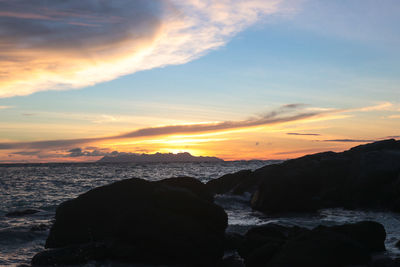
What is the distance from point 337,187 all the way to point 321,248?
682 inches

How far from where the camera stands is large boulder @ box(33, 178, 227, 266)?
10516 mm

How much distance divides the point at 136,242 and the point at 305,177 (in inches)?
555

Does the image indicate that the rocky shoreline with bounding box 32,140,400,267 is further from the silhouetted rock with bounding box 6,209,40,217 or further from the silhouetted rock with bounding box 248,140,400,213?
the silhouetted rock with bounding box 6,209,40,217

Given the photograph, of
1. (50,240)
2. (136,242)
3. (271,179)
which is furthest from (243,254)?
(271,179)

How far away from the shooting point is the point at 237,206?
25047mm

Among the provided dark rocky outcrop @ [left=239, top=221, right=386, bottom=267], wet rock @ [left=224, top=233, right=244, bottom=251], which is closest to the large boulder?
wet rock @ [left=224, top=233, right=244, bottom=251]

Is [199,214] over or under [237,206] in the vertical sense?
over

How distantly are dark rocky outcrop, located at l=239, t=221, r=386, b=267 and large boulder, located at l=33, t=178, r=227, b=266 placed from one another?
1325 millimetres

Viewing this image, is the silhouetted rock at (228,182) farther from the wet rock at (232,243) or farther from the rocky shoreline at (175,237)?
the wet rock at (232,243)

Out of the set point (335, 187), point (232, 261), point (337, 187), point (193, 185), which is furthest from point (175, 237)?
point (335, 187)

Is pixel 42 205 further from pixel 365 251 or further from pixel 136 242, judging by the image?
pixel 365 251

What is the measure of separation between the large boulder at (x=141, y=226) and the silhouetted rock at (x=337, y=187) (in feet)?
36.0

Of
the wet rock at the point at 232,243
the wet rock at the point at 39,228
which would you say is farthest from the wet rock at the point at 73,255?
the wet rock at the point at 39,228

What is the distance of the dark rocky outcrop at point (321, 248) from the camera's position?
29.3ft
